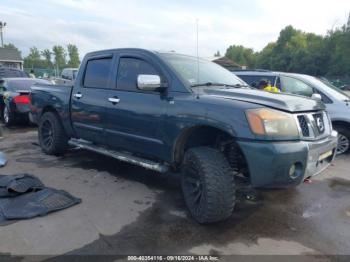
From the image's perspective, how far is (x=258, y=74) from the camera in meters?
7.84

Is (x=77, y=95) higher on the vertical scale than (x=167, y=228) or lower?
higher

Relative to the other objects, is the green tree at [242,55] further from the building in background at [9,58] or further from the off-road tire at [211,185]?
the off-road tire at [211,185]

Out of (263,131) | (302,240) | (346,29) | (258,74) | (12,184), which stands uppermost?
(346,29)

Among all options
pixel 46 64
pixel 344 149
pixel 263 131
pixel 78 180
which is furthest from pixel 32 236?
pixel 46 64

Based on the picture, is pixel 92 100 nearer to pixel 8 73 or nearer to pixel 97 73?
pixel 97 73

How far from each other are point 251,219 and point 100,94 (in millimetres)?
Answer: 2626

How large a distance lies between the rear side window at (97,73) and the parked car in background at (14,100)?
432 centimetres

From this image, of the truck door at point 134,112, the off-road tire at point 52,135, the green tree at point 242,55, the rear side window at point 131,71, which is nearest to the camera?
the truck door at point 134,112

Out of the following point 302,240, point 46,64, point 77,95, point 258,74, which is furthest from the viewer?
point 46,64

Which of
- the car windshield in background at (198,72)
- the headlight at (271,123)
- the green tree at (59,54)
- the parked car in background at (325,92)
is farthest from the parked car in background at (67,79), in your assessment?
the green tree at (59,54)

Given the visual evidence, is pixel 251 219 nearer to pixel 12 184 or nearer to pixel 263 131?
pixel 263 131

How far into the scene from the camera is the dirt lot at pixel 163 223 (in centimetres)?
303

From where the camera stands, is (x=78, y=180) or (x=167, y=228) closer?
(x=167, y=228)

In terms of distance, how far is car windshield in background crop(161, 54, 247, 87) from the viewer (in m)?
3.93
